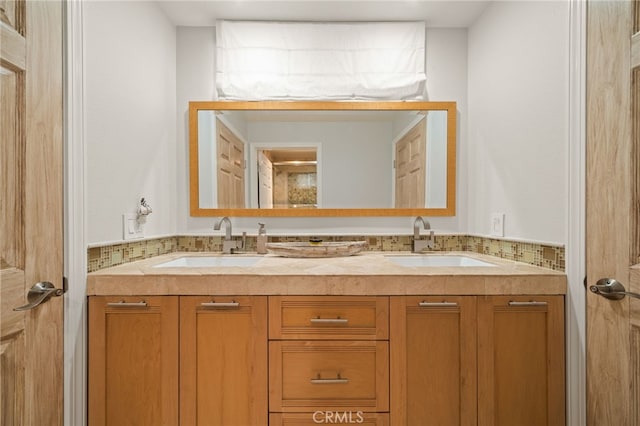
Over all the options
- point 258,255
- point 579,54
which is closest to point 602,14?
point 579,54

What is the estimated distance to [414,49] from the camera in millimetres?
2094

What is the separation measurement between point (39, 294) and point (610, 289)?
6.19 feet

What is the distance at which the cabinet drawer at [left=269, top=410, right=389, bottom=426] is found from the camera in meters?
1.37

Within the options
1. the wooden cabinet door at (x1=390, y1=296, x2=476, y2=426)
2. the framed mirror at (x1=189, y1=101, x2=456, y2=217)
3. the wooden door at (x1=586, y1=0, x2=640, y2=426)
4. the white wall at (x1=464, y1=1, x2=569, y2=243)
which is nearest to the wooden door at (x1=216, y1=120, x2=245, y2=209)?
the framed mirror at (x1=189, y1=101, x2=456, y2=217)

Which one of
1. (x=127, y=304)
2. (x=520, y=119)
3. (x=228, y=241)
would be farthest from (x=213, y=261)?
(x=520, y=119)

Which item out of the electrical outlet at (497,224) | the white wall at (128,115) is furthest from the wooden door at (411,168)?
the white wall at (128,115)

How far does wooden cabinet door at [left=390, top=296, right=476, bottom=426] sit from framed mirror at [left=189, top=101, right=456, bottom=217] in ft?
2.73

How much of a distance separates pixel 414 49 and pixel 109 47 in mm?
1608

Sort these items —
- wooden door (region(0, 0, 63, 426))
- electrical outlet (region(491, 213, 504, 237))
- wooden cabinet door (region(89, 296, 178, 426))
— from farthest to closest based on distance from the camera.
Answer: electrical outlet (region(491, 213, 504, 237)) → wooden cabinet door (region(89, 296, 178, 426)) → wooden door (region(0, 0, 63, 426))

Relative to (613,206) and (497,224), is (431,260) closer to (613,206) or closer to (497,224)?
(497,224)

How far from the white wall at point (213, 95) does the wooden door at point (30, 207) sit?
0.88 m

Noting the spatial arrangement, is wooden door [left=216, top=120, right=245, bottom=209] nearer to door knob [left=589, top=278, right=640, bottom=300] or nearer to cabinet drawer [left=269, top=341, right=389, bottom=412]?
cabinet drawer [left=269, top=341, right=389, bottom=412]

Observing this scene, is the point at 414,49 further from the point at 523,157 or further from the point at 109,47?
the point at 109,47

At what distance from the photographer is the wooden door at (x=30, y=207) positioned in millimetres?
1037
